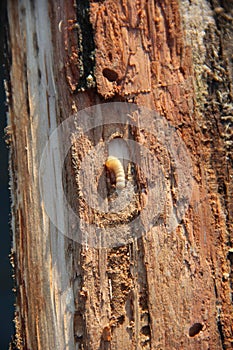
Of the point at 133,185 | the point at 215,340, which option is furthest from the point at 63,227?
the point at 215,340

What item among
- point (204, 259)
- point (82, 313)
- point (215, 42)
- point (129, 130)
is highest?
point (215, 42)

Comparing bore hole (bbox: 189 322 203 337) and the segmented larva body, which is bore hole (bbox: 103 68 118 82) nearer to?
the segmented larva body

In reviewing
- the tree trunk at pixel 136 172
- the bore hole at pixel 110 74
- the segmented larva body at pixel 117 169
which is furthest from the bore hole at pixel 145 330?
the bore hole at pixel 110 74

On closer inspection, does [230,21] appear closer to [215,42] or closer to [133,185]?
[215,42]

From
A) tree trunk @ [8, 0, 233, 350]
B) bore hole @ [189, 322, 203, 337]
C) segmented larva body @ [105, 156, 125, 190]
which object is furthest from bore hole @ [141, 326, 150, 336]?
segmented larva body @ [105, 156, 125, 190]

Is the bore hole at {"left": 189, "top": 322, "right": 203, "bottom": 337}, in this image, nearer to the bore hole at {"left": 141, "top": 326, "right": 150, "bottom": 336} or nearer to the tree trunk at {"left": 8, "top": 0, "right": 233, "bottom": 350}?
the tree trunk at {"left": 8, "top": 0, "right": 233, "bottom": 350}

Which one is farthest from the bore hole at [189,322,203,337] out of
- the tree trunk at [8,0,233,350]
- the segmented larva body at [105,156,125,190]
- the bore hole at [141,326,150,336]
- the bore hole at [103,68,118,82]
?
the bore hole at [103,68,118,82]

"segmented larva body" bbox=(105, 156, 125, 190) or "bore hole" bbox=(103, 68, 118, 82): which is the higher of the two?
"bore hole" bbox=(103, 68, 118, 82)

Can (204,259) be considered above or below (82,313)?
above
